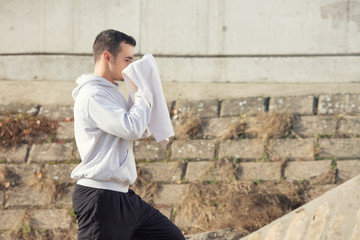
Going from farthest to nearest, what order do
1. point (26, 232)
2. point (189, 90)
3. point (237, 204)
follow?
point (189, 90), point (26, 232), point (237, 204)

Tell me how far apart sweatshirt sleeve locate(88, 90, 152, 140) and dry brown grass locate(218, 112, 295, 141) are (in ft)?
9.51

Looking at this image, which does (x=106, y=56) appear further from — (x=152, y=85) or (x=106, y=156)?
(x=106, y=156)

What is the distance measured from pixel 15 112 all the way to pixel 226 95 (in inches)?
94.0

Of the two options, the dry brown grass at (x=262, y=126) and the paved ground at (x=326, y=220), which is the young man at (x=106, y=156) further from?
the dry brown grass at (x=262, y=126)

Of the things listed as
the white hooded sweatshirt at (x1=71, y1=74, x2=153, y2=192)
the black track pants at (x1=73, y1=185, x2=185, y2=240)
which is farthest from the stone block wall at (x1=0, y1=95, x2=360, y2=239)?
the white hooded sweatshirt at (x1=71, y1=74, x2=153, y2=192)

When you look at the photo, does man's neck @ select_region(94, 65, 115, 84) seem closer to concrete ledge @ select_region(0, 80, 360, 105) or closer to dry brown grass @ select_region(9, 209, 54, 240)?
dry brown grass @ select_region(9, 209, 54, 240)

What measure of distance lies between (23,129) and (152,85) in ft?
11.4

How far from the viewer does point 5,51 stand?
7.03 meters

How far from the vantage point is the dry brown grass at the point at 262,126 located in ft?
19.3

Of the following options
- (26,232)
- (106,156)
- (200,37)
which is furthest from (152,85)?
(200,37)

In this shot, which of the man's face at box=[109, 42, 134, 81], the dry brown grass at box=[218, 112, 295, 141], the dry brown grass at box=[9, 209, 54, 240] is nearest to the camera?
the man's face at box=[109, 42, 134, 81]

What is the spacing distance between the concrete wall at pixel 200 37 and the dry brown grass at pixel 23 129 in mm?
684

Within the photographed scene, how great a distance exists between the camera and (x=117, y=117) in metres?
3.07

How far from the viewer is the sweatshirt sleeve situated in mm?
3070
